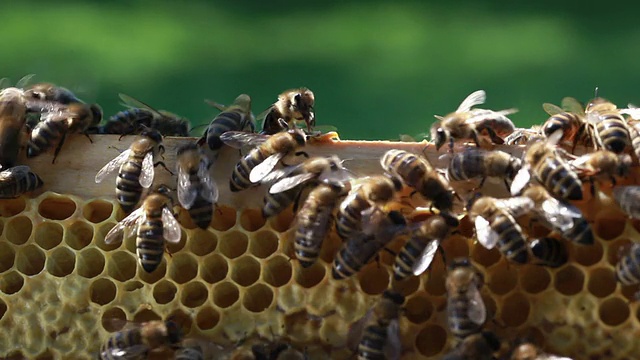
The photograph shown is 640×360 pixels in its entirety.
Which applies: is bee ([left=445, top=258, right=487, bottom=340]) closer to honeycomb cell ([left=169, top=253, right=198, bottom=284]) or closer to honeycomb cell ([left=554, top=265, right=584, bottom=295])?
honeycomb cell ([left=554, top=265, right=584, bottom=295])

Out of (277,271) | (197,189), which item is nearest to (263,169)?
(197,189)

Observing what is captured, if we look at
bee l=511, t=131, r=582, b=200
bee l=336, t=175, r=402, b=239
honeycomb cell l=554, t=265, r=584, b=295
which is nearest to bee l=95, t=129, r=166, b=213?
bee l=336, t=175, r=402, b=239

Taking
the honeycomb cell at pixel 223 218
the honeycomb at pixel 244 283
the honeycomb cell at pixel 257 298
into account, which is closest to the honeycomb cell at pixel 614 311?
the honeycomb at pixel 244 283

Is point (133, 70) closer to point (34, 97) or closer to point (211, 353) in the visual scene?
point (34, 97)

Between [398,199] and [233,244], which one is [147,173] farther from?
[398,199]

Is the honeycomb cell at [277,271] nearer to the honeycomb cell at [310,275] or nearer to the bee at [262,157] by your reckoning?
the honeycomb cell at [310,275]
